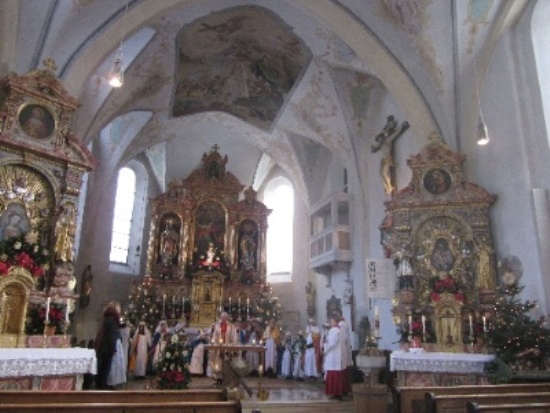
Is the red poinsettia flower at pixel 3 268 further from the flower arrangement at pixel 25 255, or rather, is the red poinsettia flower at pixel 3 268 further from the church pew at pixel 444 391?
the church pew at pixel 444 391

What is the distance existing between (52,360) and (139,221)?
1233cm

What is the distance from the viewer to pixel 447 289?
946 cm

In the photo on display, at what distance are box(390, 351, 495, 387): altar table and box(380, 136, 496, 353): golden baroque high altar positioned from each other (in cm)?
81

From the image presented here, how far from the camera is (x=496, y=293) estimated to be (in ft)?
30.4

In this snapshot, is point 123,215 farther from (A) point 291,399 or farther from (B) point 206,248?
(A) point 291,399

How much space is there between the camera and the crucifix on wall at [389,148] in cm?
1274

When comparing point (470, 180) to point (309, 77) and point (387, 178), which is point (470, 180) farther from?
point (309, 77)

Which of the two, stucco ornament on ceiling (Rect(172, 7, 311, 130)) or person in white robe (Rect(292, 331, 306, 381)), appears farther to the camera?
person in white robe (Rect(292, 331, 306, 381))

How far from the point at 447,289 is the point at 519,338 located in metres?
2.10

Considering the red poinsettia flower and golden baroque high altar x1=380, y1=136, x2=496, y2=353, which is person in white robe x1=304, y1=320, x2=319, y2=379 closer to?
golden baroque high altar x1=380, y1=136, x2=496, y2=353

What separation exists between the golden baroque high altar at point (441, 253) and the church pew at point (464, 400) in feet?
13.5

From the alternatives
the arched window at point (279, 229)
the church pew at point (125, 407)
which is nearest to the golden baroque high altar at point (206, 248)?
the arched window at point (279, 229)

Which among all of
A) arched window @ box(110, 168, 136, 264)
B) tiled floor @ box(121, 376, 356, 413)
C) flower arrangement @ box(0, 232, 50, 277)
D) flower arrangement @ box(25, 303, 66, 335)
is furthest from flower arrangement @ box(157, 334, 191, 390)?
arched window @ box(110, 168, 136, 264)

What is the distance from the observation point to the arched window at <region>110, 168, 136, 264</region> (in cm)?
1823
